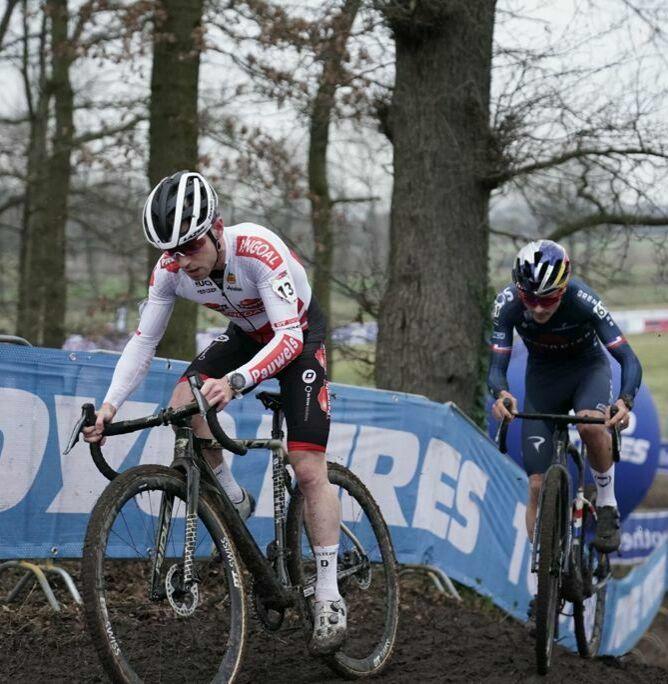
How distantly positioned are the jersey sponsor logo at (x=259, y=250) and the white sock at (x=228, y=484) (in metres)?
1.04

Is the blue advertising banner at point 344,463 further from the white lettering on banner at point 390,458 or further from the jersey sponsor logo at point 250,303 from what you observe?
the jersey sponsor logo at point 250,303

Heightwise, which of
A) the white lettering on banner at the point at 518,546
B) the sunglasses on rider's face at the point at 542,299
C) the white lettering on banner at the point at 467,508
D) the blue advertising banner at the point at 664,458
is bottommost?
the blue advertising banner at the point at 664,458

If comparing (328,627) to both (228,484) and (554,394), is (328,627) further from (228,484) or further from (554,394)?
(554,394)

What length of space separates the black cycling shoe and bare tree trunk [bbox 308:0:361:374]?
4051 millimetres

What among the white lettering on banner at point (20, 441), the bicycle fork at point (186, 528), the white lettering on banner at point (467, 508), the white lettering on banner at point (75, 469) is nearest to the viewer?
the bicycle fork at point (186, 528)

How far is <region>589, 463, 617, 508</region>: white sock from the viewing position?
272 inches

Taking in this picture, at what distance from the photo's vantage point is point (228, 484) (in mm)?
5180

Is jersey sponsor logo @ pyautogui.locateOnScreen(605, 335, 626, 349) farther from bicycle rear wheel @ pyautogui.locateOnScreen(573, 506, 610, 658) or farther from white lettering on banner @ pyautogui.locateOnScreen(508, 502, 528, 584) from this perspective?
white lettering on banner @ pyautogui.locateOnScreen(508, 502, 528, 584)

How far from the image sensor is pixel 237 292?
16.1ft

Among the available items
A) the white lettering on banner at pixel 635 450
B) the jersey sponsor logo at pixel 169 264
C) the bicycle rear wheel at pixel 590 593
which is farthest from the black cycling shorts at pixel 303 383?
the white lettering on banner at pixel 635 450

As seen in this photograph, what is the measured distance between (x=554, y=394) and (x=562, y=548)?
115cm

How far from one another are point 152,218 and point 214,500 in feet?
4.12

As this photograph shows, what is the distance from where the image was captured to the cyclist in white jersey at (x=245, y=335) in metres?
4.50

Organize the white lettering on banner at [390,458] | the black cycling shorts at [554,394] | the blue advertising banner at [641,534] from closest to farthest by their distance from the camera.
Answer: the black cycling shorts at [554,394] < the white lettering on banner at [390,458] < the blue advertising banner at [641,534]
